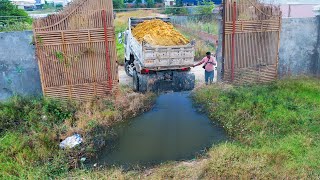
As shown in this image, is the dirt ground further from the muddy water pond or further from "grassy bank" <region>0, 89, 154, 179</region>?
the muddy water pond

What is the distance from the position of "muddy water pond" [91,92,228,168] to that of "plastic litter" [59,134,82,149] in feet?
2.03

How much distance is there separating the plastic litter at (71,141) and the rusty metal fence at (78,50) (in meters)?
2.13

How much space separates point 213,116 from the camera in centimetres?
844

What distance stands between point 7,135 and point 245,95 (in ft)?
20.9

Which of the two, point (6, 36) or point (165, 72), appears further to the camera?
point (165, 72)

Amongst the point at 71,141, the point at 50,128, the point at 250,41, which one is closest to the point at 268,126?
the point at 250,41

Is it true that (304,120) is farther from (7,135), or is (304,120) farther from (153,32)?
(7,135)

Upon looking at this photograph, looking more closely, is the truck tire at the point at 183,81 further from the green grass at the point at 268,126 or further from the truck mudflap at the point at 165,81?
the green grass at the point at 268,126

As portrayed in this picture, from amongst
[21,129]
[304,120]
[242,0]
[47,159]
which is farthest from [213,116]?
[21,129]

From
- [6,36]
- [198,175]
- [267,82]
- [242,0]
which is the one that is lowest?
[198,175]

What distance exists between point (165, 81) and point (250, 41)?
9.93ft

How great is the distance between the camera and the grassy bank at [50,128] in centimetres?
600

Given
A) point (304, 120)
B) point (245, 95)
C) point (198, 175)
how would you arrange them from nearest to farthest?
1. point (198, 175)
2. point (304, 120)
3. point (245, 95)

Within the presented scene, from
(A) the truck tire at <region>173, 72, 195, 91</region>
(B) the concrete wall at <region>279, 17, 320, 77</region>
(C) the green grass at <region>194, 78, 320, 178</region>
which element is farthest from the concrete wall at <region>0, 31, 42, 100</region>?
(B) the concrete wall at <region>279, 17, 320, 77</region>
